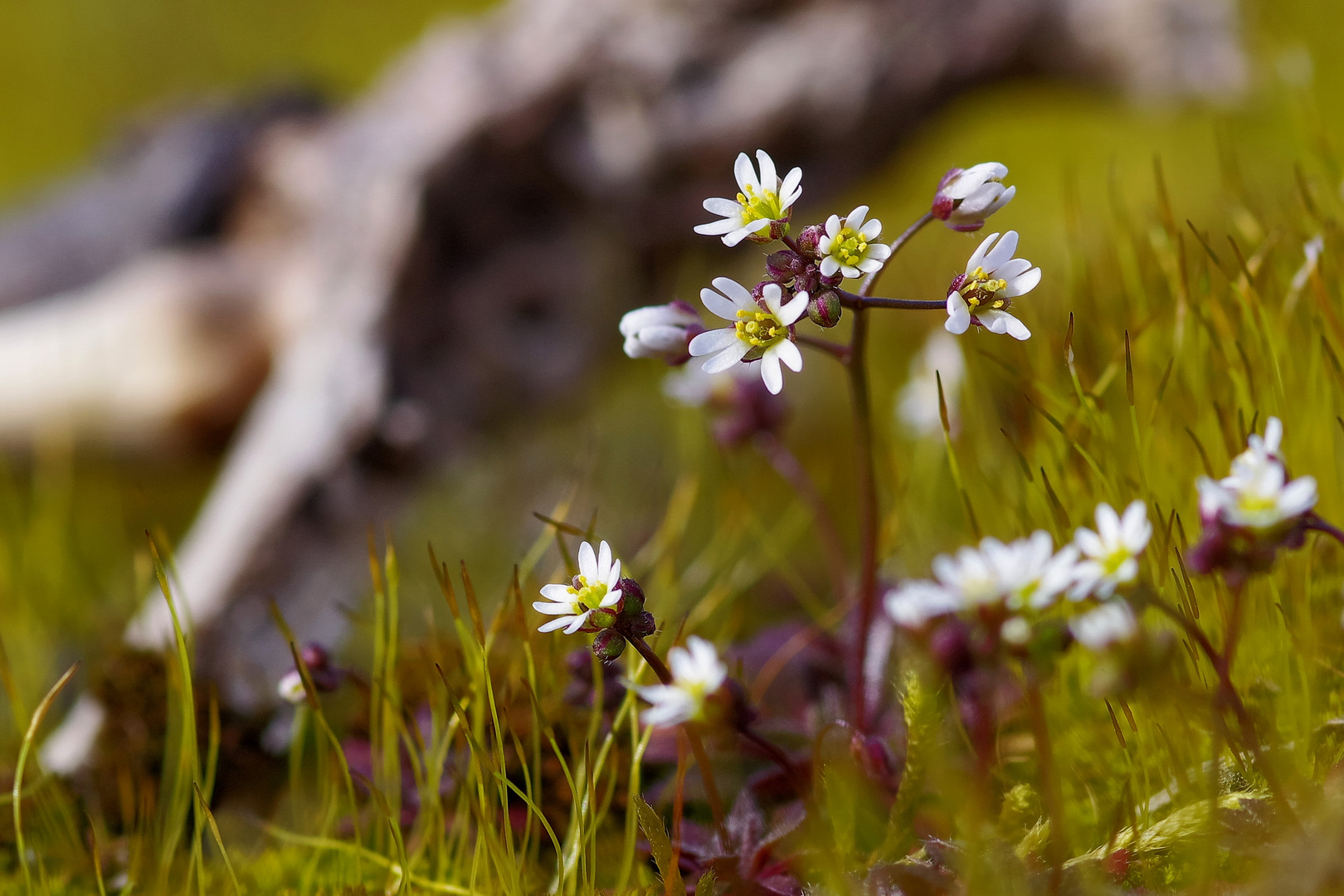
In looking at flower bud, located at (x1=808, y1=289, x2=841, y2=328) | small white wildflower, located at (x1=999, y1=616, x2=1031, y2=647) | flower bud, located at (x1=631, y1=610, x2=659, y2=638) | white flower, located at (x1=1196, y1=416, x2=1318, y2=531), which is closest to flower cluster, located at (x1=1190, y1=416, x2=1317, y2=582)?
white flower, located at (x1=1196, y1=416, x2=1318, y2=531)

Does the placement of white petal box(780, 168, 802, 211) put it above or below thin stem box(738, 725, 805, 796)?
above

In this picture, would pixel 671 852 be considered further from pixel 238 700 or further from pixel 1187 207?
pixel 1187 207

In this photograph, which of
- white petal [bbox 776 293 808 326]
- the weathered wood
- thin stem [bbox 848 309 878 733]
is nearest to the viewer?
white petal [bbox 776 293 808 326]

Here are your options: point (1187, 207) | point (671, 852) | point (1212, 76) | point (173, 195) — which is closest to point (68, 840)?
point (671, 852)

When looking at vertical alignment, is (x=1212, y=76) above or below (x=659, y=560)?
above

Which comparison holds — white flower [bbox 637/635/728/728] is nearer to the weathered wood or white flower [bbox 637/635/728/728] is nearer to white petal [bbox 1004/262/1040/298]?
white petal [bbox 1004/262/1040/298]

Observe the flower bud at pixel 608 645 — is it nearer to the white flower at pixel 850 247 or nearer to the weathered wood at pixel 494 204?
the white flower at pixel 850 247

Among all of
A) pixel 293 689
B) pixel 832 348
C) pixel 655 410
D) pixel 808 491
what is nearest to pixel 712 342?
pixel 832 348

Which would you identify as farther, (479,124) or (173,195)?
(173,195)

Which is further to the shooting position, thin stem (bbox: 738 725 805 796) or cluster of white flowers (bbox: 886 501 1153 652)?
thin stem (bbox: 738 725 805 796)
